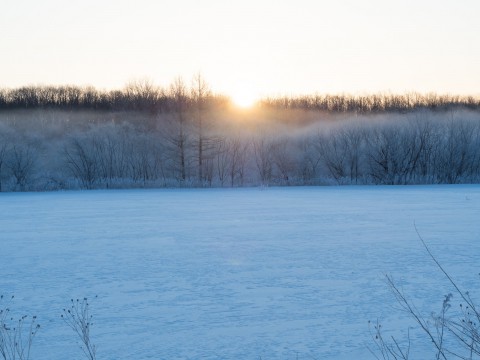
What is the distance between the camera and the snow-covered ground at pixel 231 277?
380 centimetres

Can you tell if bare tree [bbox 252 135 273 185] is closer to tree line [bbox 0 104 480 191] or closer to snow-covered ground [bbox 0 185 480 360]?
tree line [bbox 0 104 480 191]

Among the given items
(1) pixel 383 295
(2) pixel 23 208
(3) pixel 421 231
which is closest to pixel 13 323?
(1) pixel 383 295

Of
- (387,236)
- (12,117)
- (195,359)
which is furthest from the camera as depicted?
(12,117)

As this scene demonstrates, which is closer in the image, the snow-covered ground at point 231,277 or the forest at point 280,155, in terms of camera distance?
the snow-covered ground at point 231,277

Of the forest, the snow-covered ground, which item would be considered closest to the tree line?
the forest

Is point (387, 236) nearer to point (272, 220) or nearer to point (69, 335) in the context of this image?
point (272, 220)

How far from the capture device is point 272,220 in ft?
34.7

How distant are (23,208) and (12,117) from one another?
3763 cm

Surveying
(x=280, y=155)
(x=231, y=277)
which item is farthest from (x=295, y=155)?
(x=231, y=277)

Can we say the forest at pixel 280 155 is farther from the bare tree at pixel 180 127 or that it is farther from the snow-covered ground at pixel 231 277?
the snow-covered ground at pixel 231 277

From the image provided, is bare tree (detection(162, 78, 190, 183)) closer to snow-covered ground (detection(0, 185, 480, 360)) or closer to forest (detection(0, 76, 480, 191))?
forest (detection(0, 76, 480, 191))

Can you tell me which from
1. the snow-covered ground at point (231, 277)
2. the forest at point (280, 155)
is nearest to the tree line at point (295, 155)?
the forest at point (280, 155)

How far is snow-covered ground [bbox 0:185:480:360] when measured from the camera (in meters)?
3.80

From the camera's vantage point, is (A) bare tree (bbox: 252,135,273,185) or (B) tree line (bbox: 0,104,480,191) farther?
(A) bare tree (bbox: 252,135,273,185)
